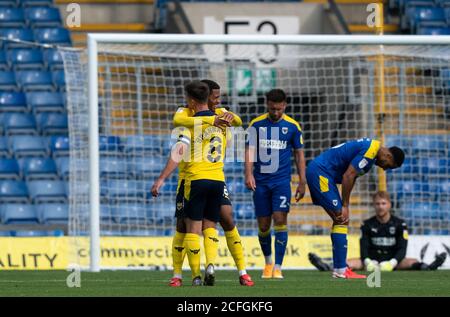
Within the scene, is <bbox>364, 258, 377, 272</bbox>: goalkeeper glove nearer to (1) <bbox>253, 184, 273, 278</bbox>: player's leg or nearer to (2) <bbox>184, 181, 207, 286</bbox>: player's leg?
(1) <bbox>253, 184, 273, 278</bbox>: player's leg

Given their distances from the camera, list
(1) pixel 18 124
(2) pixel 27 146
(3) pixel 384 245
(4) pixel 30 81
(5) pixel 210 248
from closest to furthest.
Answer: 1. (5) pixel 210 248
2. (3) pixel 384 245
3. (2) pixel 27 146
4. (1) pixel 18 124
5. (4) pixel 30 81

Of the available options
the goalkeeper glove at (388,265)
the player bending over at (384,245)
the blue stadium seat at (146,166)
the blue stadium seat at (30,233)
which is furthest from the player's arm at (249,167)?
the blue stadium seat at (30,233)

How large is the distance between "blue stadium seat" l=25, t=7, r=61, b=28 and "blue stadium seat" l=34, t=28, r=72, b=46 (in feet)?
0.80

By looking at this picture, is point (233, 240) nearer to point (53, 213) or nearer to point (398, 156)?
point (398, 156)

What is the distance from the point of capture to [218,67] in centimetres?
1759

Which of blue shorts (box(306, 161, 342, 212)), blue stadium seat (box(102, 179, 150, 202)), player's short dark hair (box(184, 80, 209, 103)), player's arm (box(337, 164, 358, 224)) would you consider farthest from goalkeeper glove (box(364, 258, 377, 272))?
player's short dark hair (box(184, 80, 209, 103))

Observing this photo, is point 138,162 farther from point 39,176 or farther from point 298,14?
point 298,14

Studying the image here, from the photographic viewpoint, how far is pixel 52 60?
1964cm

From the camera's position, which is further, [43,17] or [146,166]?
[43,17]

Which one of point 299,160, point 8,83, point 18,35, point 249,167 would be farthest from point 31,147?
point 249,167

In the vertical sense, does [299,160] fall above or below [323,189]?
above

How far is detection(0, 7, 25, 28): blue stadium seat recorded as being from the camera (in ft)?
66.5

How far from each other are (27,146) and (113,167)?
2.66 m
